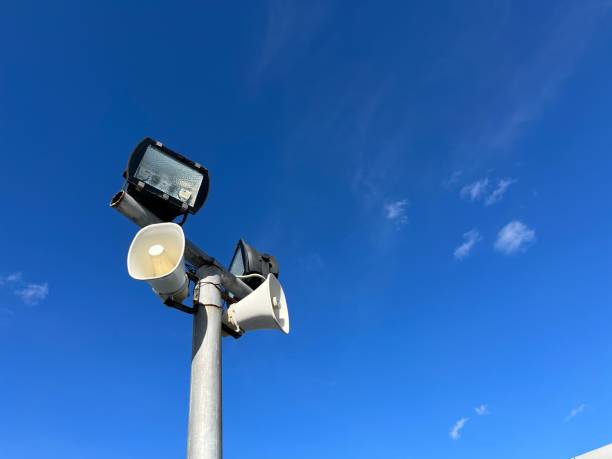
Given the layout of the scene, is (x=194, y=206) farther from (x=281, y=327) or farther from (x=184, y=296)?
(x=281, y=327)

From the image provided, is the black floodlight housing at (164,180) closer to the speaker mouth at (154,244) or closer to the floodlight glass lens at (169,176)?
the floodlight glass lens at (169,176)

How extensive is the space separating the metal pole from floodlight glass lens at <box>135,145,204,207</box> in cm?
70

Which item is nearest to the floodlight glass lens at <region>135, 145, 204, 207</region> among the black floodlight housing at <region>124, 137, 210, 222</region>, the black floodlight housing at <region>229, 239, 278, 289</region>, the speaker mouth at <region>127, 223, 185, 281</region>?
the black floodlight housing at <region>124, 137, 210, 222</region>

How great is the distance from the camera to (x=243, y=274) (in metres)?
3.91

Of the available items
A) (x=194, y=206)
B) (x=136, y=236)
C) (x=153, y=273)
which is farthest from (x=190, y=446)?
(x=194, y=206)

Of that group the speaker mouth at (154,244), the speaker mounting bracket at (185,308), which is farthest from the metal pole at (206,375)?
the speaker mouth at (154,244)

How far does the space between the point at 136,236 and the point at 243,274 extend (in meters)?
1.05

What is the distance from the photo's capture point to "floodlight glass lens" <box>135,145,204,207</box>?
340 cm

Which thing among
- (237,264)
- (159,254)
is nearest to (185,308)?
(159,254)

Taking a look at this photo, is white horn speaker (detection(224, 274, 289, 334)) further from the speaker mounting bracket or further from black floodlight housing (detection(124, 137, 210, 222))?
black floodlight housing (detection(124, 137, 210, 222))

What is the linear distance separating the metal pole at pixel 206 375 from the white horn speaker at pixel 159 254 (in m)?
0.18

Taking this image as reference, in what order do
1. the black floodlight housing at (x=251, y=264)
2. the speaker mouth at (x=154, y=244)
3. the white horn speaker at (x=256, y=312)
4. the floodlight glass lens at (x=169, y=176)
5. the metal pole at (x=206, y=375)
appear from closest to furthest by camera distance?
the metal pole at (x=206, y=375)
the speaker mouth at (x=154, y=244)
the white horn speaker at (x=256, y=312)
the floodlight glass lens at (x=169, y=176)
the black floodlight housing at (x=251, y=264)

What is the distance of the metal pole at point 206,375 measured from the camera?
2602mm

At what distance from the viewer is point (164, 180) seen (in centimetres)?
351
